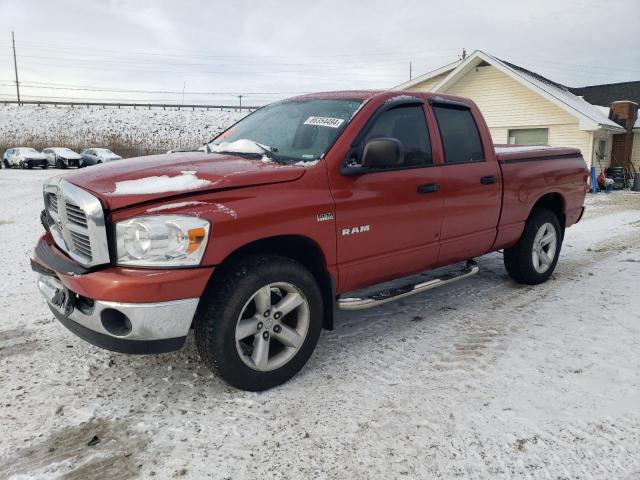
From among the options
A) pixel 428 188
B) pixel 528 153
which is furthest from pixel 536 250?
pixel 428 188

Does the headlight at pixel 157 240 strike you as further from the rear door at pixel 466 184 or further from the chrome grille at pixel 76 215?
the rear door at pixel 466 184

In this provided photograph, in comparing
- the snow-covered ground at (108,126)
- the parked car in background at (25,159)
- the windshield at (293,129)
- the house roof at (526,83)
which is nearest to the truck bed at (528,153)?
the windshield at (293,129)

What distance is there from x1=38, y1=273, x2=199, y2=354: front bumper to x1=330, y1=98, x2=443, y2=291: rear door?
46.9 inches

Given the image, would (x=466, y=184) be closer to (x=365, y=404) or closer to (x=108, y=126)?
(x=365, y=404)

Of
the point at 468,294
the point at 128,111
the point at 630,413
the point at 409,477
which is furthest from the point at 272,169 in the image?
the point at 128,111

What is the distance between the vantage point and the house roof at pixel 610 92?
28.9 m

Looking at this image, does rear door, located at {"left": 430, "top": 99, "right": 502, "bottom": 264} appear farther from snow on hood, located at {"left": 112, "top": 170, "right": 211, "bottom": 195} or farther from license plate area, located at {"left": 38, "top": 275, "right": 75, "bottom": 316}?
license plate area, located at {"left": 38, "top": 275, "right": 75, "bottom": 316}

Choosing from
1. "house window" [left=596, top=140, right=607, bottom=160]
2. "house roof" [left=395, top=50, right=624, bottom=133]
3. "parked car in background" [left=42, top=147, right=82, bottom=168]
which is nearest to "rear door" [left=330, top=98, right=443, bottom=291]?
"house roof" [left=395, top=50, right=624, bottom=133]

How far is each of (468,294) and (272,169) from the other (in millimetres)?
3003

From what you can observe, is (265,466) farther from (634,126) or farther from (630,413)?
(634,126)

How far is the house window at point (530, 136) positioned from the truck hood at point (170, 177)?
741 inches

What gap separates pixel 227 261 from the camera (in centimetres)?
298

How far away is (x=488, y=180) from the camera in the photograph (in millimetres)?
4582

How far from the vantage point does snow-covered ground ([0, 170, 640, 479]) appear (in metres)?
2.48
